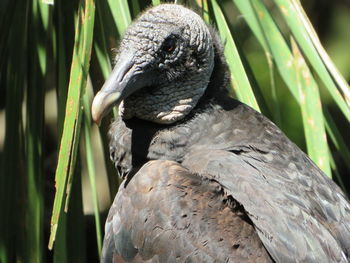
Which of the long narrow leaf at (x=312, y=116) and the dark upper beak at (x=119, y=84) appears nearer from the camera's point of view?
the dark upper beak at (x=119, y=84)

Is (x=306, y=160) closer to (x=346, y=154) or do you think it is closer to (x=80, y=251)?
(x=346, y=154)

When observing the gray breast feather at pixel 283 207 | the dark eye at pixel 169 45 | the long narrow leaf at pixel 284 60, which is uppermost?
the dark eye at pixel 169 45

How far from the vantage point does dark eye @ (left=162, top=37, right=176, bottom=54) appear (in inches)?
136

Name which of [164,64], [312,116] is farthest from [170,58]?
[312,116]

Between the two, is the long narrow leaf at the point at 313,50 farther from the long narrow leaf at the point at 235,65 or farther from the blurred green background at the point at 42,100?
the long narrow leaf at the point at 235,65

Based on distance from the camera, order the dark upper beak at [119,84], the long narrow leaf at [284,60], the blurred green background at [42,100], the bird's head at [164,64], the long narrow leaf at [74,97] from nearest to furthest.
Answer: the long narrow leaf at [74,97], the dark upper beak at [119,84], the bird's head at [164,64], the long narrow leaf at [284,60], the blurred green background at [42,100]

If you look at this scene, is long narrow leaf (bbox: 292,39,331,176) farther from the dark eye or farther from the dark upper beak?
the dark upper beak

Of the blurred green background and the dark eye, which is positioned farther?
Answer: the blurred green background

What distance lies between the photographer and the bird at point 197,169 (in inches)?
123

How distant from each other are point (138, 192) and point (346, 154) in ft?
3.17

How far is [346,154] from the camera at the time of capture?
3695 millimetres

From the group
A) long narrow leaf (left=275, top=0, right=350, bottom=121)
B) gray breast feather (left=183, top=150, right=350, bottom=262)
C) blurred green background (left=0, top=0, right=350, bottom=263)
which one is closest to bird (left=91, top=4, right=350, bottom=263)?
gray breast feather (left=183, top=150, right=350, bottom=262)

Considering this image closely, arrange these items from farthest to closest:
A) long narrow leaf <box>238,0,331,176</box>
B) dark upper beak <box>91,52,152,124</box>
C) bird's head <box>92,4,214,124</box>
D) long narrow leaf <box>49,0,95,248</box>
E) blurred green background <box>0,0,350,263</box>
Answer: blurred green background <box>0,0,350,263</box>, long narrow leaf <box>238,0,331,176</box>, bird's head <box>92,4,214,124</box>, dark upper beak <box>91,52,152,124</box>, long narrow leaf <box>49,0,95,248</box>

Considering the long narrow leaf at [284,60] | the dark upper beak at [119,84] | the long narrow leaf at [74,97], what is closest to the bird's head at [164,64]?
the dark upper beak at [119,84]
